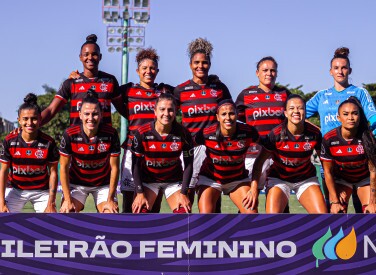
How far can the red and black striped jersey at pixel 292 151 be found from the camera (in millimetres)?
6121

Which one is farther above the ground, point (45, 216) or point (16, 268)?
point (45, 216)

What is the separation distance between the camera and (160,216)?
A: 4.74m

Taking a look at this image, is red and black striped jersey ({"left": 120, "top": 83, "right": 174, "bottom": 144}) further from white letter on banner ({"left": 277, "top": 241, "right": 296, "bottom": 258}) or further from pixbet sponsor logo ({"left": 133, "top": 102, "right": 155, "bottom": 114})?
white letter on banner ({"left": 277, "top": 241, "right": 296, "bottom": 258})

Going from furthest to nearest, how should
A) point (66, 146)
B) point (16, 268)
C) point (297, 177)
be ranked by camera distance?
1. point (297, 177)
2. point (66, 146)
3. point (16, 268)

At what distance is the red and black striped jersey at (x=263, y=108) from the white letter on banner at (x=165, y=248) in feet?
7.17

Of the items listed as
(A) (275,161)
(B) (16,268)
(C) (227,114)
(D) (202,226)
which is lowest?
(B) (16,268)

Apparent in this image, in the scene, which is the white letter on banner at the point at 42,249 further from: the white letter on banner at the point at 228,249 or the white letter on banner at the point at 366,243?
the white letter on banner at the point at 366,243

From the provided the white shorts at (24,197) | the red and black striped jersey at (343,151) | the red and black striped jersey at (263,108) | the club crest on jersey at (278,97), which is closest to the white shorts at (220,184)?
the red and black striped jersey at (263,108)

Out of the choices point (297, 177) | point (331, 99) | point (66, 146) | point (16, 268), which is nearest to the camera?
point (16, 268)

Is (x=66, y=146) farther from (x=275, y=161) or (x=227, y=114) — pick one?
(x=275, y=161)

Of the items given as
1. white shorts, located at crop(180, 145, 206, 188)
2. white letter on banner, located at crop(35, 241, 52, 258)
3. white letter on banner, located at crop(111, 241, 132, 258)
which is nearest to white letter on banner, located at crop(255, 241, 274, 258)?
white letter on banner, located at crop(111, 241, 132, 258)

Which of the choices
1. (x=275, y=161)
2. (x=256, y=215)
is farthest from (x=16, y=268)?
(x=275, y=161)

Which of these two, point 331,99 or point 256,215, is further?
point 331,99

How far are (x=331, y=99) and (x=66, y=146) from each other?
2.97 meters
